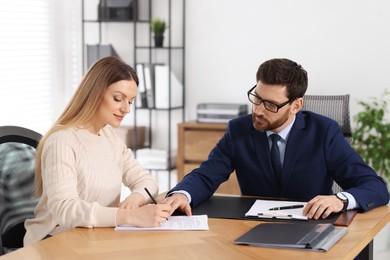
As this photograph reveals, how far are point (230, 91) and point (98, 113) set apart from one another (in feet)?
8.92

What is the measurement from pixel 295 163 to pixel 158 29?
2489 mm

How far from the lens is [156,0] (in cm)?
527

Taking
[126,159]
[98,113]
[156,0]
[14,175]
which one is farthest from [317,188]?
[156,0]

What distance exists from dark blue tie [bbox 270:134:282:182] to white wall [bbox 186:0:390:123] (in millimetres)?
2026

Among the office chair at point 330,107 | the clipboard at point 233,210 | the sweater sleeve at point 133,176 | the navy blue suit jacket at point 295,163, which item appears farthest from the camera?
the office chair at point 330,107

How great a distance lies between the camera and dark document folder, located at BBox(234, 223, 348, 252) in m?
2.04

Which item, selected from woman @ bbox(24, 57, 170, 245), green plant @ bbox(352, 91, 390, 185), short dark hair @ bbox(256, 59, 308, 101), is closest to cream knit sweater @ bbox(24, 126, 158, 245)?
woman @ bbox(24, 57, 170, 245)

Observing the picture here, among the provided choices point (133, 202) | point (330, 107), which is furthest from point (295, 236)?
point (330, 107)

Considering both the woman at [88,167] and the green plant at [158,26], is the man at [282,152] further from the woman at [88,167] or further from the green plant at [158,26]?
the green plant at [158,26]

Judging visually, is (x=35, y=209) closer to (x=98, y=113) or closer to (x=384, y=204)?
(x=98, y=113)

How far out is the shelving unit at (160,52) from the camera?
17.2ft

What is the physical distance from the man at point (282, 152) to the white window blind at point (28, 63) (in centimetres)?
227

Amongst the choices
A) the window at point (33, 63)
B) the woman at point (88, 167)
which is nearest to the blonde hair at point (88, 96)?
the woman at point (88, 167)

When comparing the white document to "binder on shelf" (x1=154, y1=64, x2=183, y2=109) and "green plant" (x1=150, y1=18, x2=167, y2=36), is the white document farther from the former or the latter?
"green plant" (x1=150, y1=18, x2=167, y2=36)
